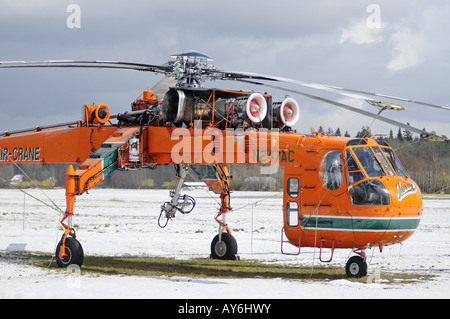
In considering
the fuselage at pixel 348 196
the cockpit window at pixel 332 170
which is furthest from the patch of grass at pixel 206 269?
the cockpit window at pixel 332 170

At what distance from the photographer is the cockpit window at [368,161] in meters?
13.6

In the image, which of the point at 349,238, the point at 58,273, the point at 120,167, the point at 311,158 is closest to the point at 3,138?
the point at 120,167

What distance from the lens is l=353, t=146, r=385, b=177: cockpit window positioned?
1363 centimetres

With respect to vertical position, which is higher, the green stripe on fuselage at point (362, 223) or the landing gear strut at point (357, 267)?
the green stripe on fuselage at point (362, 223)

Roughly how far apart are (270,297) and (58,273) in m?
5.33

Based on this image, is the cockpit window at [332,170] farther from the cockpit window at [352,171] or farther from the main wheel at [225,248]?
the main wheel at [225,248]

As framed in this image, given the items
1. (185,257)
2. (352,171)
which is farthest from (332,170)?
(185,257)

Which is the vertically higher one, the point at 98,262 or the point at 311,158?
the point at 311,158

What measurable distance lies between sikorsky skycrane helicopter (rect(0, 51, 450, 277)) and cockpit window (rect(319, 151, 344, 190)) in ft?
0.07

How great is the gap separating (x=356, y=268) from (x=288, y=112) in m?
4.20

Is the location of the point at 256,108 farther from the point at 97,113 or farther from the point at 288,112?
the point at 97,113

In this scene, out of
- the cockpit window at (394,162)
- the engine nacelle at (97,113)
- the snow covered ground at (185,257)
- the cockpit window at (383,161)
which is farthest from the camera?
the engine nacelle at (97,113)

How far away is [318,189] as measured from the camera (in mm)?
14281
